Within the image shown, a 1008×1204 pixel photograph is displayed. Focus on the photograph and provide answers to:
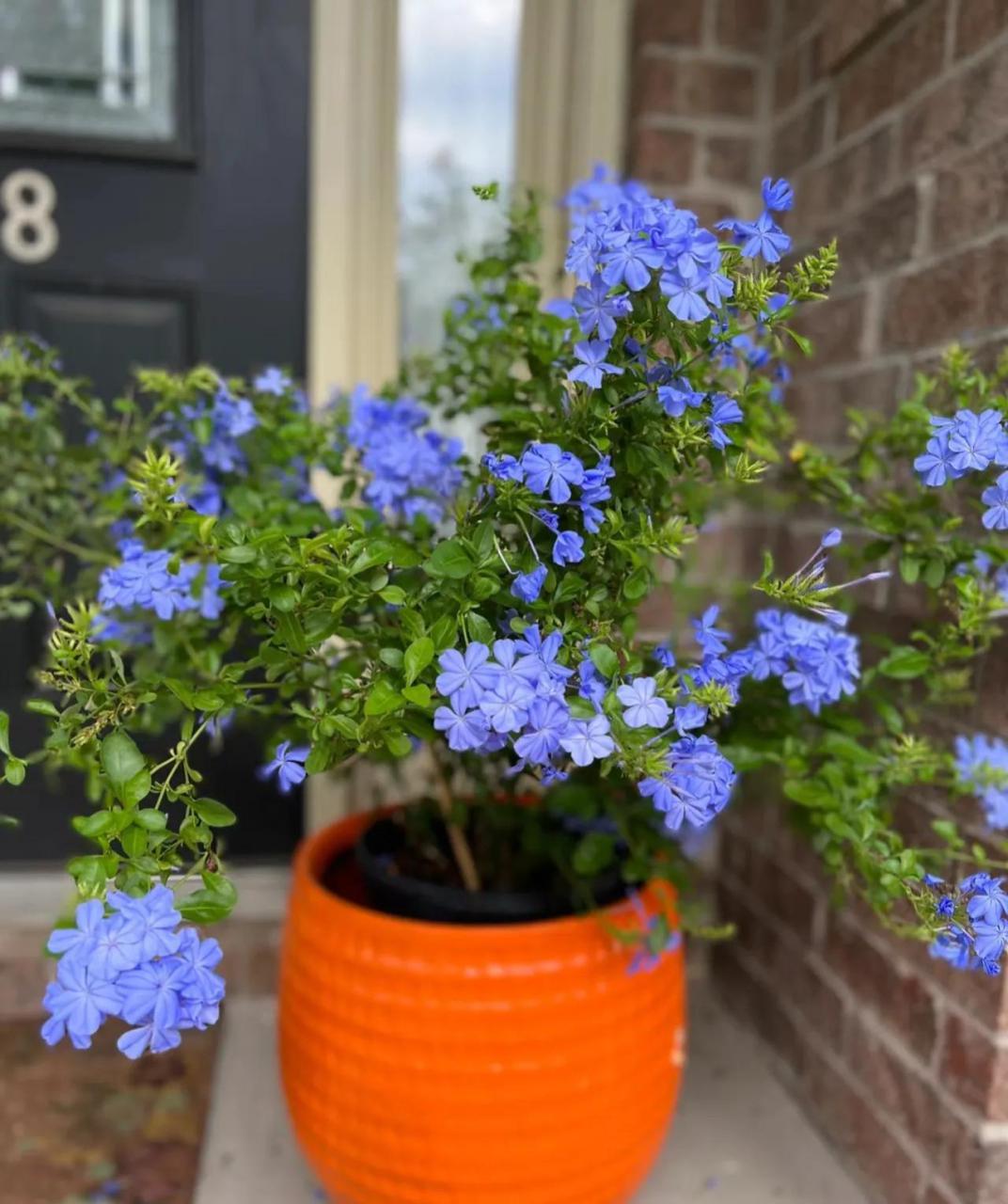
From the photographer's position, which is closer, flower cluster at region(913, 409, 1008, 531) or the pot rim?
flower cluster at region(913, 409, 1008, 531)

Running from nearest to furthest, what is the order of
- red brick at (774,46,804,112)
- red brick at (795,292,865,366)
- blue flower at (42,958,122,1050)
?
blue flower at (42,958,122,1050) → red brick at (795,292,865,366) → red brick at (774,46,804,112)

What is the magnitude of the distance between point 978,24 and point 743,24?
0.44m

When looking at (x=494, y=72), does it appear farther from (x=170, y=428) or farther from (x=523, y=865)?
(x=523, y=865)

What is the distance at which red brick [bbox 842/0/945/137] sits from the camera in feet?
3.05

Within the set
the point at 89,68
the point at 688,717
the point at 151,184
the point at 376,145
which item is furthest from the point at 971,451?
the point at 89,68

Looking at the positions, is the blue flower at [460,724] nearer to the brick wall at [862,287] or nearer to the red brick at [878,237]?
the brick wall at [862,287]

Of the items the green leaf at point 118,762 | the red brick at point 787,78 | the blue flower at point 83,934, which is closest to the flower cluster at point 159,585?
the green leaf at point 118,762

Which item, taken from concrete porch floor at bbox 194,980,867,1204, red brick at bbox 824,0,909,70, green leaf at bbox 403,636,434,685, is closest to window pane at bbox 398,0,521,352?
red brick at bbox 824,0,909,70

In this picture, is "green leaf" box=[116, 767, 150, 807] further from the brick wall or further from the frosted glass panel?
the frosted glass panel

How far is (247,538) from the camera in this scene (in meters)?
0.60

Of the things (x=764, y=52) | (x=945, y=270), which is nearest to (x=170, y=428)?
(x=945, y=270)

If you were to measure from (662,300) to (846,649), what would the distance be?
0.31 m

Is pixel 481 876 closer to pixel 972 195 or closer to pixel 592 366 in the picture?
pixel 592 366

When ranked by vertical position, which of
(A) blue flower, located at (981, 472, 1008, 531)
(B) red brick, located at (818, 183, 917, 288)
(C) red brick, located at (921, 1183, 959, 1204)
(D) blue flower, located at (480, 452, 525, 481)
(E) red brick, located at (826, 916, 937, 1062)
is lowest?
(C) red brick, located at (921, 1183, 959, 1204)
